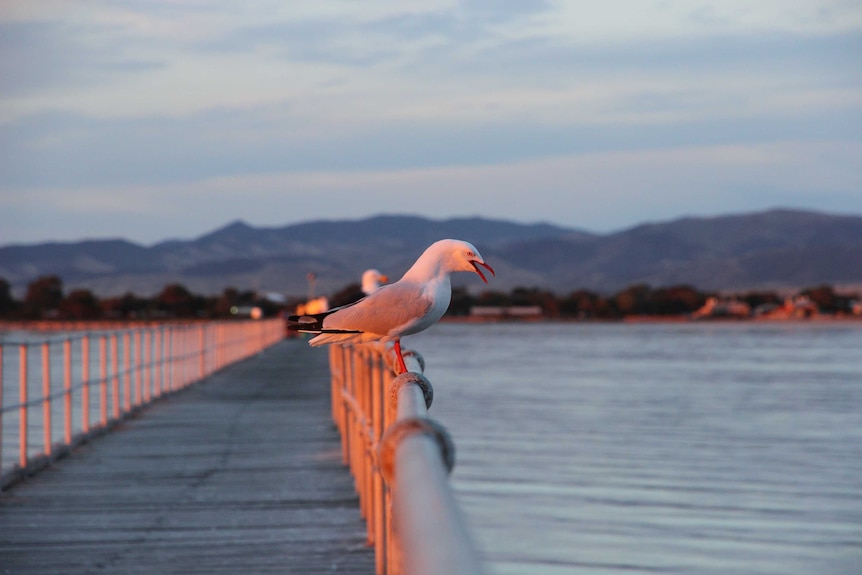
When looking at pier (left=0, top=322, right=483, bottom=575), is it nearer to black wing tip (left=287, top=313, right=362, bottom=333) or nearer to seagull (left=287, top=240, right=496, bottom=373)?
seagull (left=287, top=240, right=496, bottom=373)

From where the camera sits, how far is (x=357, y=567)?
6539mm

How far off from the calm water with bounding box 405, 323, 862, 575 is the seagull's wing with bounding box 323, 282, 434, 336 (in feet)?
3.30

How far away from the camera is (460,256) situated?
4.61 m

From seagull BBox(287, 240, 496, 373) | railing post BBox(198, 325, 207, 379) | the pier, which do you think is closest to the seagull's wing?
seagull BBox(287, 240, 496, 373)

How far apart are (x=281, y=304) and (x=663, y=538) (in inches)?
4979

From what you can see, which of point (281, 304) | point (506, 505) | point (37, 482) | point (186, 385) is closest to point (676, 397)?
point (186, 385)

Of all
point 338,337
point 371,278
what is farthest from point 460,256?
point 371,278

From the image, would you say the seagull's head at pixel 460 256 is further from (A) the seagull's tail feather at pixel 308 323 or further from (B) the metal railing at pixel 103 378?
(B) the metal railing at pixel 103 378

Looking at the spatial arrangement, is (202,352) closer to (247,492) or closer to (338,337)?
(247,492)

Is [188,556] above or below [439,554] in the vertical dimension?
below

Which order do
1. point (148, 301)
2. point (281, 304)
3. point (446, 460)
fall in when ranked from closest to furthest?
point (446, 460) → point (281, 304) → point (148, 301)

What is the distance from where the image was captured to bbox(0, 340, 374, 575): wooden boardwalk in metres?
6.75

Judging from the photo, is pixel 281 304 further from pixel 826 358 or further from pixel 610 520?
pixel 610 520

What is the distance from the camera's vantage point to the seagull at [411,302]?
180 inches
